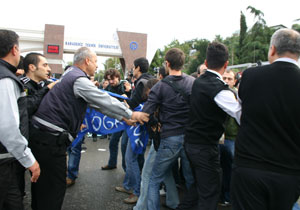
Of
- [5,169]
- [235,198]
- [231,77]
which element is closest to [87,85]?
[5,169]

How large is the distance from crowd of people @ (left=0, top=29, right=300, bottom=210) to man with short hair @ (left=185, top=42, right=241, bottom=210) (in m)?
0.01

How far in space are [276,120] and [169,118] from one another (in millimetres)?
1496

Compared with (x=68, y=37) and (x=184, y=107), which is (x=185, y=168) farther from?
(x=68, y=37)

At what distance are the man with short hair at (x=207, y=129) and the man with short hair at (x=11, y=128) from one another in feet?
5.12

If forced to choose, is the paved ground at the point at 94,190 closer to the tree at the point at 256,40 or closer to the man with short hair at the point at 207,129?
the man with short hair at the point at 207,129

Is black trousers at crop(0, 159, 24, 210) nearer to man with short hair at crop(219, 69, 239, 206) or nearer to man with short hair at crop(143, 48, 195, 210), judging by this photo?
man with short hair at crop(143, 48, 195, 210)

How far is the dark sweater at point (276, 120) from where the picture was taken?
179cm

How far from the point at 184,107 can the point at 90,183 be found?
8.45 ft

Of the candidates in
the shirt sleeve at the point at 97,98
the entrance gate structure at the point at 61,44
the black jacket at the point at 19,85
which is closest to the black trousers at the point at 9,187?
the black jacket at the point at 19,85

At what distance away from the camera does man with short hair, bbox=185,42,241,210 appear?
2.52m

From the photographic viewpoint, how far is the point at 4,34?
221cm

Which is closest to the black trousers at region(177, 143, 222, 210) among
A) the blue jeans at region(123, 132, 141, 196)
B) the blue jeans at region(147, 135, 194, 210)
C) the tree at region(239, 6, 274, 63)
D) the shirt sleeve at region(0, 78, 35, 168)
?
the blue jeans at region(147, 135, 194, 210)

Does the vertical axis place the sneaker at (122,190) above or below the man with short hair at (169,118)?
below

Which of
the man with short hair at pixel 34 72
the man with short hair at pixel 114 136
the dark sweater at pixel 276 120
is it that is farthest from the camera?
the man with short hair at pixel 114 136
